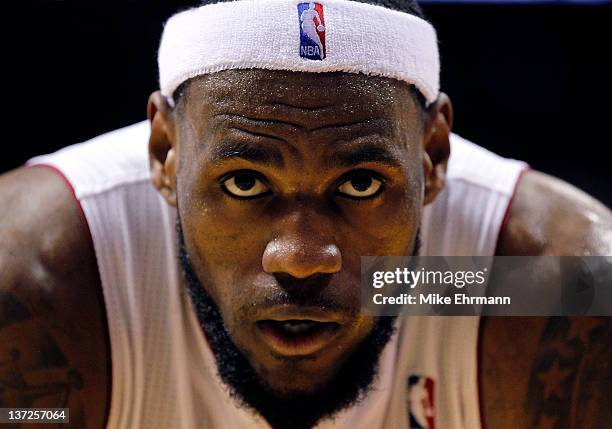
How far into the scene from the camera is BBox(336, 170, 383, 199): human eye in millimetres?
1342

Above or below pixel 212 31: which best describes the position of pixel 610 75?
above

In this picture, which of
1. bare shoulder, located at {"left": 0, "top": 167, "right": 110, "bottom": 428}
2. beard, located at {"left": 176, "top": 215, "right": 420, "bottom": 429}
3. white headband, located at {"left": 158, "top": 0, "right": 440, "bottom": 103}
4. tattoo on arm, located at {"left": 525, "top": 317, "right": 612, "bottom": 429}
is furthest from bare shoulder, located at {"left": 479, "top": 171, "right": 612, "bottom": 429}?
bare shoulder, located at {"left": 0, "top": 167, "right": 110, "bottom": 428}

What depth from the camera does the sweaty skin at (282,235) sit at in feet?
4.28

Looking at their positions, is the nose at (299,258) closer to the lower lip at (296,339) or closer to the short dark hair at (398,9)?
the lower lip at (296,339)

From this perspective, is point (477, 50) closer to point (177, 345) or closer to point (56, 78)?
Answer: point (56, 78)

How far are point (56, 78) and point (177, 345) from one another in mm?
1130

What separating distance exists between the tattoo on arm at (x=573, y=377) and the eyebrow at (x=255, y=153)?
52cm

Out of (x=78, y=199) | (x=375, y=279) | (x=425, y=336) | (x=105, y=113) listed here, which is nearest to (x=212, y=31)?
(x=78, y=199)

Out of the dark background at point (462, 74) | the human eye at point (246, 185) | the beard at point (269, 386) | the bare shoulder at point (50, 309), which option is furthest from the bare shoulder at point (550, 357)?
the dark background at point (462, 74)

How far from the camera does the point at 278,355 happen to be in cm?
134

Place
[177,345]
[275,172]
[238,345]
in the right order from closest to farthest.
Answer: [275,172] < [238,345] < [177,345]

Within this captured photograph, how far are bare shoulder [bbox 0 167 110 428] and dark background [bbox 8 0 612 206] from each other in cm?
98

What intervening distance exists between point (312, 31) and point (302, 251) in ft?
1.06

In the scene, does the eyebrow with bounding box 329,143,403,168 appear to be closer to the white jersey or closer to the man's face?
the man's face
